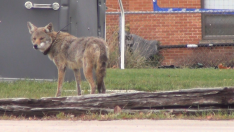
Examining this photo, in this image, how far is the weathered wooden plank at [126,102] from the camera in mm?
6059

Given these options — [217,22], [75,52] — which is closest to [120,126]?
[75,52]

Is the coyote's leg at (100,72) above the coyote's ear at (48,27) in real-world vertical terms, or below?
below

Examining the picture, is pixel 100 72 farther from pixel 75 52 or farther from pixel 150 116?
pixel 150 116

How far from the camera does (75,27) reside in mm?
9805

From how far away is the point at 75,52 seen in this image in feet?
25.2

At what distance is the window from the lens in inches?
615

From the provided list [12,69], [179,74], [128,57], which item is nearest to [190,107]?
[12,69]

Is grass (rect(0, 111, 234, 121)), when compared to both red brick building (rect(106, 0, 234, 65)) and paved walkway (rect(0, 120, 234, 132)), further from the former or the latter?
red brick building (rect(106, 0, 234, 65))

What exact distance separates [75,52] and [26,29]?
2.51 m

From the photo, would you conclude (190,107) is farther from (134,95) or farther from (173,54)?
(173,54)

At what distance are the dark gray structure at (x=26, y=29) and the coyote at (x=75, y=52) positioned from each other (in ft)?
4.65

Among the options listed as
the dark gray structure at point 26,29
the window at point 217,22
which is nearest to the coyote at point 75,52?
the dark gray structure at point 26,29

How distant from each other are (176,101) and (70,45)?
2.59 metres

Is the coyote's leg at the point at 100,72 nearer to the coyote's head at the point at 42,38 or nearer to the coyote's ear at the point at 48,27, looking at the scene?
the coyote's head at the point at 42,38
